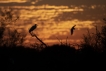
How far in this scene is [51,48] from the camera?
13648mm

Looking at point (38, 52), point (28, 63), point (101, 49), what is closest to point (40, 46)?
point (38, 52)

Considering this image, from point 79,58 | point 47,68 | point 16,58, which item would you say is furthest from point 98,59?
point 16,58

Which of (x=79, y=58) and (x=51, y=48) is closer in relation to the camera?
(x=79, y=58)

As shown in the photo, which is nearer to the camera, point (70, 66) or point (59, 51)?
point (70, 66)

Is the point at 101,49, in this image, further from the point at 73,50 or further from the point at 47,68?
the point at 47,68

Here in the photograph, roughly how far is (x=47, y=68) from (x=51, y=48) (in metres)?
1.37

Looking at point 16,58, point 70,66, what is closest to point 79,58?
point 70,66

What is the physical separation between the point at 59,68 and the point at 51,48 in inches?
55.4

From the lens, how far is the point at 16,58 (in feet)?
43.5

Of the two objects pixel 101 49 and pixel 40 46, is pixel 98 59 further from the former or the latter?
pixel 40 46

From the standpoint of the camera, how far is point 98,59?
1260 centimetres

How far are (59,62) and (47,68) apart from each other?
0.43 m

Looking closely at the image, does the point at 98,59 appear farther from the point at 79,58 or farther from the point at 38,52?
the point at 38,52

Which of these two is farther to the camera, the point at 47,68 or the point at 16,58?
the point at 16,58
